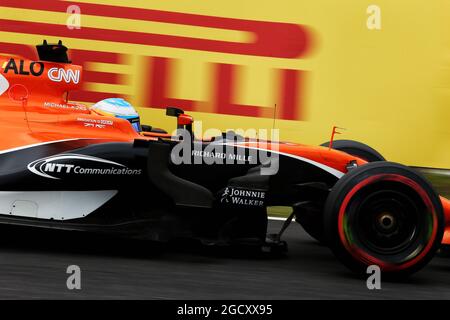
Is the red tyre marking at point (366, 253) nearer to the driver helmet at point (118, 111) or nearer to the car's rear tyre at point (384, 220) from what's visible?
the car's rear tyre at point (384, 220)

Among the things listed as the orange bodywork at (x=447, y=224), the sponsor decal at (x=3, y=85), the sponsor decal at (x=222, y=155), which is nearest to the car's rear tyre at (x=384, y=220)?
the orange bodywork at (x=447, y=224)

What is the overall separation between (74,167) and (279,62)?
4.42m

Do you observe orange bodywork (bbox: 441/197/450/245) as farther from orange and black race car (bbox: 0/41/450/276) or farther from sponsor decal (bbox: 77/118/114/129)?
sponsor decal (bbox: 77/118/114/129)

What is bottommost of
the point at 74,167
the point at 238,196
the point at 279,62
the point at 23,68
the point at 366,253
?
the point at 366,253

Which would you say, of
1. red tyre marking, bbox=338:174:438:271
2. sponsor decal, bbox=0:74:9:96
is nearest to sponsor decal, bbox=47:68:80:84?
sponsor decal, bbox=0:74:9:96

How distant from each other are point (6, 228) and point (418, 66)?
5.50 metres

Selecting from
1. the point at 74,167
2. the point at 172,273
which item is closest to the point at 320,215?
the point at 172,273

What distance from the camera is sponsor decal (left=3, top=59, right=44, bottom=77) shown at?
5656 millimetres

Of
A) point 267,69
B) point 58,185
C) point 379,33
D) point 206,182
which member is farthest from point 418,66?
point 58,185

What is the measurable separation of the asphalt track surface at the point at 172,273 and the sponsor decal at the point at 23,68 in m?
1.15

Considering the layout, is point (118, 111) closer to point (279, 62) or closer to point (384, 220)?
point (384, 220)

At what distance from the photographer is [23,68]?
5676 mm

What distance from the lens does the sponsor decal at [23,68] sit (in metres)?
5.66
